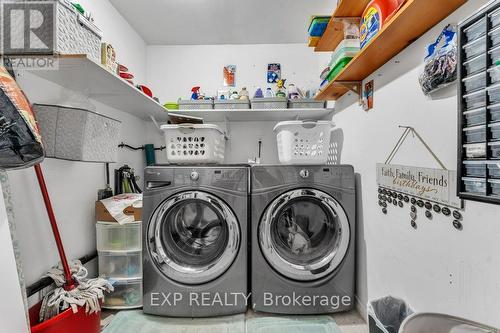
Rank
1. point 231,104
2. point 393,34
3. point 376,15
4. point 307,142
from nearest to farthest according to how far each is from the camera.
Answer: point 393,34 → point 376,15 → point 307,142 → point 231,104

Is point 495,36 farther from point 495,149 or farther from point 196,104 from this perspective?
point 196,104

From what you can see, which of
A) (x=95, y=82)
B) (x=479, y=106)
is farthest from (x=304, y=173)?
(x=95, y=82)

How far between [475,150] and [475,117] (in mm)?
116

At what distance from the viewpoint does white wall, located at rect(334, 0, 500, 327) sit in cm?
88

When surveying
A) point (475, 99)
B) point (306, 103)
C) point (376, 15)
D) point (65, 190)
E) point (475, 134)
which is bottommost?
point (65, 190)

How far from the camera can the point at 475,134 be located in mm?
869

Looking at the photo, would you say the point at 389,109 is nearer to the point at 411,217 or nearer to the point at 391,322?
the point at 411,217

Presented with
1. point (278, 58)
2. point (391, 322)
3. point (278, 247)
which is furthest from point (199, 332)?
point (278, 58)

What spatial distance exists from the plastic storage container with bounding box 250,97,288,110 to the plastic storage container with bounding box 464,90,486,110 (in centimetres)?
163

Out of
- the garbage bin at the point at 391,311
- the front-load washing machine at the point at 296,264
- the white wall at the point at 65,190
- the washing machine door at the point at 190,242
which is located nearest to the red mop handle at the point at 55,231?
the white wall at the point at 65,190

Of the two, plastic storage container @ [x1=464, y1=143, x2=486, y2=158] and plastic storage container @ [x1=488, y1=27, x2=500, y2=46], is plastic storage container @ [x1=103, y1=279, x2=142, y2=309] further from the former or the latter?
plastic storage container @ [x1=488, y1=27, x2=500, y2=46]

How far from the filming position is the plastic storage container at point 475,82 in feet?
2.72

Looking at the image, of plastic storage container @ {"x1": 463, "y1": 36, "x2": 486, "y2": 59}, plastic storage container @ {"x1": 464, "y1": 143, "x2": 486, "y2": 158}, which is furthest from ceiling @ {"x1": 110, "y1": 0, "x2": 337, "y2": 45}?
plastic storage container @ {"x1": 464, "y1": 143, "x2": 486, "y2": 158}

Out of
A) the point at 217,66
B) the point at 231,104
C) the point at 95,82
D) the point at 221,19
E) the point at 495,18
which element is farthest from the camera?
the point at 217,66
